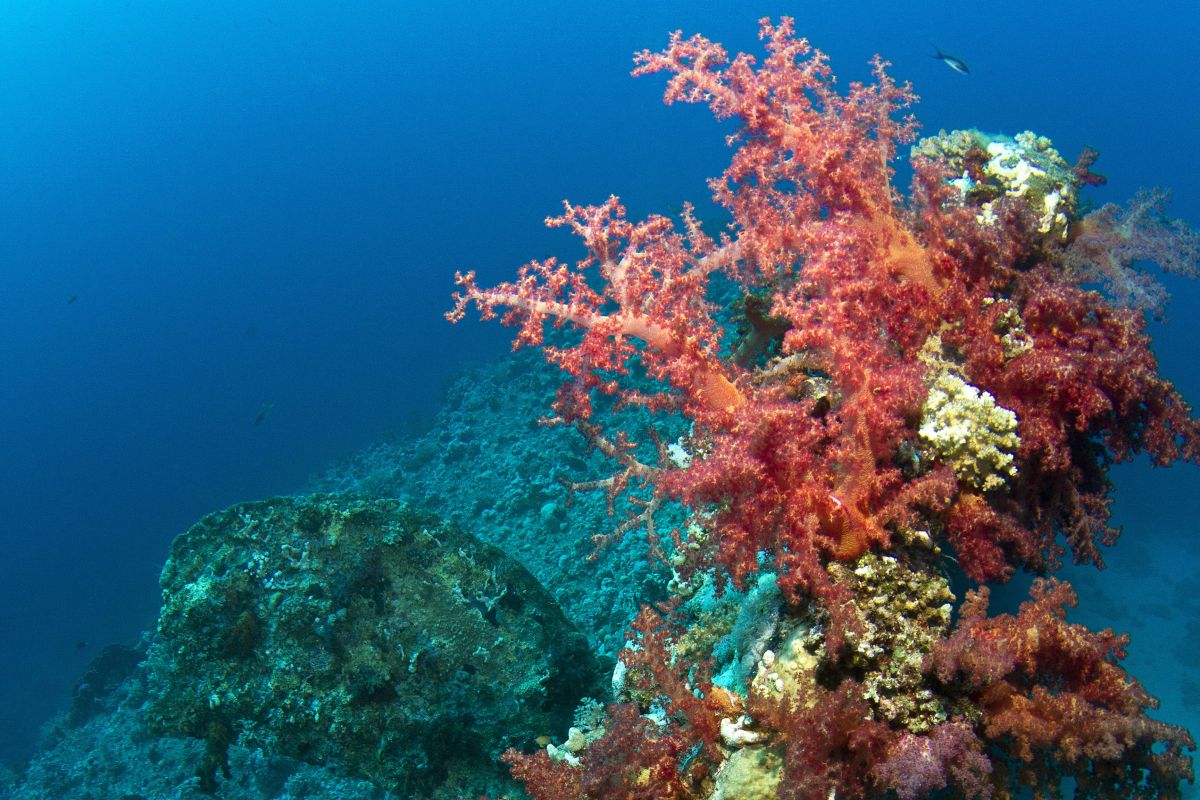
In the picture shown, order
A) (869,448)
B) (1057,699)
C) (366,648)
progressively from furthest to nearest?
(366,648)
(869,448)
(1057,699)

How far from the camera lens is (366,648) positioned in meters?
6.22

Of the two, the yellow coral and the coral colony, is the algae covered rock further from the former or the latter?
the yellow coral

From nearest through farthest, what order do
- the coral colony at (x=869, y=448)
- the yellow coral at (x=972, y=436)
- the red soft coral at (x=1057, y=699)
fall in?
the red soft coral at (x=1057, y=699) → the coral colony at (x=869, y=448) → the yellow coral at (x=972, y=436)

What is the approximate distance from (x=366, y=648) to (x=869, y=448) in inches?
202

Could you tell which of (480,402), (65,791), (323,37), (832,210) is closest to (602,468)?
(480,402)

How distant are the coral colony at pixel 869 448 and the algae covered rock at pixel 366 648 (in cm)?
161

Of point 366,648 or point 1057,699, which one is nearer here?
point 1057,699

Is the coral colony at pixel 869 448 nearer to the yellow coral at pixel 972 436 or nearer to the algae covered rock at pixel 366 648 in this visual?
the yellow coral at pixel 972 436

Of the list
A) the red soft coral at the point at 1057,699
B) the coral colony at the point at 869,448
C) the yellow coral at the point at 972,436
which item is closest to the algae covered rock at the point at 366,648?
the coral colony at the point at 869,448

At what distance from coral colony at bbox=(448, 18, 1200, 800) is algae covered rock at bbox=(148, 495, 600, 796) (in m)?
1.61

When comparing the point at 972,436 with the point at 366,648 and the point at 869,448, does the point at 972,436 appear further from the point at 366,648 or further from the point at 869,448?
the point at 366,648

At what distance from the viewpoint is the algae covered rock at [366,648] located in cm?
610

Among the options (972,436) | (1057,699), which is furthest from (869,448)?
(1057,699)

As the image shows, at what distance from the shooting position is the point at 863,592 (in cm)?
353
